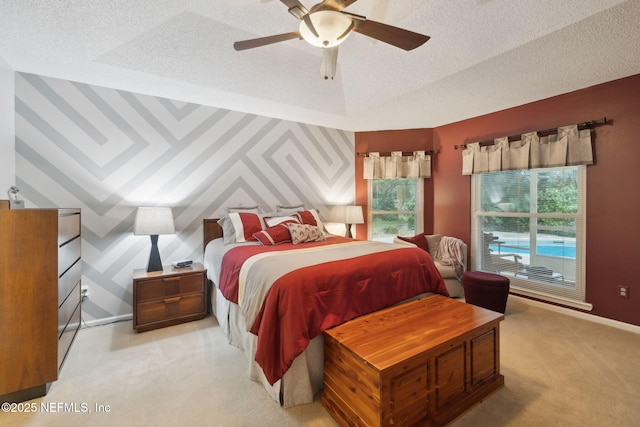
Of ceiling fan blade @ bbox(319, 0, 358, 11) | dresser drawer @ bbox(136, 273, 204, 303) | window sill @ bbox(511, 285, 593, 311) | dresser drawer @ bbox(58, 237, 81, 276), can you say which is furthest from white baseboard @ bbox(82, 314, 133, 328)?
window sill @ bbox(511, 285, 593, 311)

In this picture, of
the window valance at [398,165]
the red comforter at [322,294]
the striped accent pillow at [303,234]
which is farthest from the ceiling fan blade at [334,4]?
the window valance at [398,165]

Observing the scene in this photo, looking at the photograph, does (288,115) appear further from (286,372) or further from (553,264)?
(553,264)

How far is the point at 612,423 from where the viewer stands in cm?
150

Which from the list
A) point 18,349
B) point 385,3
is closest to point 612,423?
point 385,3

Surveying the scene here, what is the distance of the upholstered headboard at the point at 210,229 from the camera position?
3.36 metres

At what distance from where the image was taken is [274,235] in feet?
9.50

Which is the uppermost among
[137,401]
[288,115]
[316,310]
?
[288,115]

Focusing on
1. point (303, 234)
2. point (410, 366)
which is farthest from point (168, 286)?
point (410, 366)

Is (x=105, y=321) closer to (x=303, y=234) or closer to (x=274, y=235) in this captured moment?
(x=274, y=235)

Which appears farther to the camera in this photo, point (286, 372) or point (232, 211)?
point (232, 211)

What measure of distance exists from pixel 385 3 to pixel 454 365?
2.51m

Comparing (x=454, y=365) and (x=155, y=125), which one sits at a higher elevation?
(x=155, y=125)

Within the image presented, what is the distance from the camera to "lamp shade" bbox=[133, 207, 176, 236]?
8.83ft

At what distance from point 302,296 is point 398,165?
11.0ft
